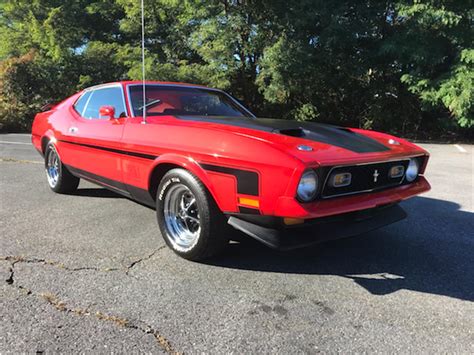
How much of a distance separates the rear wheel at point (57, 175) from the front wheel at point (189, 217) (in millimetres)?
2247

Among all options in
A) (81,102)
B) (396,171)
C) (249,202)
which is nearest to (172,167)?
(249,202)

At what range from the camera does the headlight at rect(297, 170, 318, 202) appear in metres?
2.38

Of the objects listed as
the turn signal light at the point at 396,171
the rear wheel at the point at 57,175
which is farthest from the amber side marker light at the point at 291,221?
the rear wheel at the point at 57,175

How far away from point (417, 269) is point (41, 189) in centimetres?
462

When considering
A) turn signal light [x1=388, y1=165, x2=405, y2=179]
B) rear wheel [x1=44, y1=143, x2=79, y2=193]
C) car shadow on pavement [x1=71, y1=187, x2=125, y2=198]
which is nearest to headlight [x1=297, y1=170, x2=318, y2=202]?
turn signal light [x1=388, y1=165, x2=405, y2=179]

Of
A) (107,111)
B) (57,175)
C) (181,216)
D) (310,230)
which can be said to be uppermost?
(107,111)

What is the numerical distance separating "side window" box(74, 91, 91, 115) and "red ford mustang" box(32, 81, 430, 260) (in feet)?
2.07

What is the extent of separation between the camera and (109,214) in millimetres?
4168

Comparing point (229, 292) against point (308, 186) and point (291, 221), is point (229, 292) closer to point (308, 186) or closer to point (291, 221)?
point (291, 221)

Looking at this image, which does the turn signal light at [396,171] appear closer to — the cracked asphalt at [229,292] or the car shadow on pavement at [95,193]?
the cracked asphalt at [229,292]

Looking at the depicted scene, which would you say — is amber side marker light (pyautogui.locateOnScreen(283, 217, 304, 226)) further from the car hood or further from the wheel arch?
the wheel arch

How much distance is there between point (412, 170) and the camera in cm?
320

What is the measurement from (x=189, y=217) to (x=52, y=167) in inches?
118

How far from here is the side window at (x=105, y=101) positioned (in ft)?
12.6
